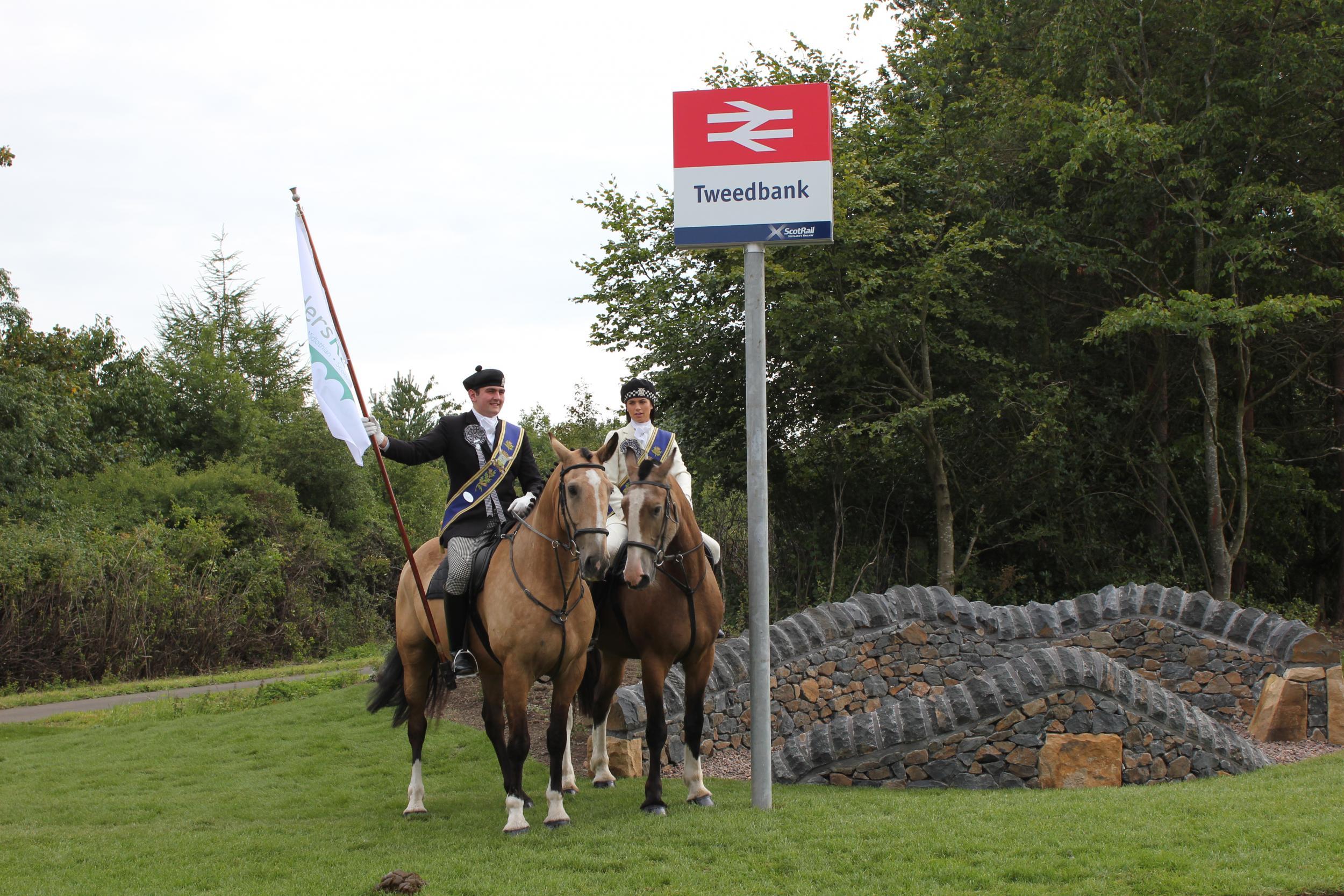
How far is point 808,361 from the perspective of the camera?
17.7 metres

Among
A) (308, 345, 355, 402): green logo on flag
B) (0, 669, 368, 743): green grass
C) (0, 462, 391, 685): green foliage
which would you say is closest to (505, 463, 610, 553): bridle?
(308, 345, 355, 402): green logo on flag

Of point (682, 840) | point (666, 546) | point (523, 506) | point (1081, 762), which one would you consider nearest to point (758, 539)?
point (666, 546)

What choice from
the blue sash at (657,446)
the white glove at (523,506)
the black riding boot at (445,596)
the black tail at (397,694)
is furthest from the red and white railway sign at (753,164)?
the black tail at (397,694)

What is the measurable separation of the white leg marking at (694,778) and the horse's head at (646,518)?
4.64ft

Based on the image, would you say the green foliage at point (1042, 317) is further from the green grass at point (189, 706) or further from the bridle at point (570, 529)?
the bridle at point (570, 529)

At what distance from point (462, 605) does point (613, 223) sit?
1334 cm

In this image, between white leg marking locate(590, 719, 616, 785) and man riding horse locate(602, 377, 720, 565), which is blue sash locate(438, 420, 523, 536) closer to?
man riding horse locate(602, 377, 720, 565)

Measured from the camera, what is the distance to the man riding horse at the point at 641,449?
6.83 meters

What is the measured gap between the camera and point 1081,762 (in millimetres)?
7285

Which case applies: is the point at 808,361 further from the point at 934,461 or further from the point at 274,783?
the point at 274,783

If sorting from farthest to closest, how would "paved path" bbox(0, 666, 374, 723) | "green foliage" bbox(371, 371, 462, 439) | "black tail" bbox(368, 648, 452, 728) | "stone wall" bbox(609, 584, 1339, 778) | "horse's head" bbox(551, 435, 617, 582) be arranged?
"green foliage" bbox(371, 371, 462, 439)
"paved path" bbox(0, 666, 374, 723)
"stone wall" bbox(609, 584, 1339, 778)
"black tail" bbox(368, 648, 452, 728)
"horse's head" bbox(551, 435, 617, 582)

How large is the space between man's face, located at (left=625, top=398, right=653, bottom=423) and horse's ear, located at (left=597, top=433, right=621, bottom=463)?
1218 mm

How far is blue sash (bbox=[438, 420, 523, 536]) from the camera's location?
7.32 m

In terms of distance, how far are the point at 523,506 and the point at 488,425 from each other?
852 millimetres
